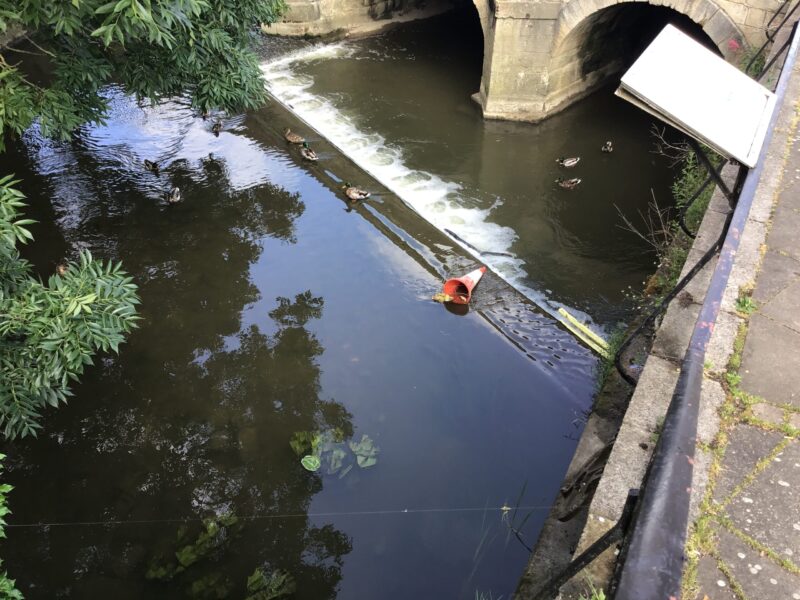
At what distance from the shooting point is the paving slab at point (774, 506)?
3.09 m

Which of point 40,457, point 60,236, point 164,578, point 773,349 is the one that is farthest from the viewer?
point 60,236

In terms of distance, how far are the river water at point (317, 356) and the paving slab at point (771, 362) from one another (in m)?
2.93

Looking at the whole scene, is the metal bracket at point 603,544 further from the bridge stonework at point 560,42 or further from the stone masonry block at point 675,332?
the bridge stonework at point 560,42

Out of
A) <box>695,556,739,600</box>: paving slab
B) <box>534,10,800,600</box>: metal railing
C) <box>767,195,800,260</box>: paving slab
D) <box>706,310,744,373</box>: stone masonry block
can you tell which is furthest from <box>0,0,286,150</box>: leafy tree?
<box>767,195,800,260</box>: paving slab

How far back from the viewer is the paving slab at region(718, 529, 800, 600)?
2.87m

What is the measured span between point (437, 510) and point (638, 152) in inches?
368

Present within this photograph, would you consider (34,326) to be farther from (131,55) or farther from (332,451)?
(131,55)

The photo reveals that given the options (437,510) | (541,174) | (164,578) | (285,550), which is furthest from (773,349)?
(541,174)

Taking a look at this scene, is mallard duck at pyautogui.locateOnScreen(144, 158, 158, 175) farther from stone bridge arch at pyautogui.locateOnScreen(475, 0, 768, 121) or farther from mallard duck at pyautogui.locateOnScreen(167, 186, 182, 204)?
stone bridge arch at pyautogui.locateOnScreen(475, 0, 768, 121)

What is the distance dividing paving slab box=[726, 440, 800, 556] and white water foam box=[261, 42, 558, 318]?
5372 millimetres

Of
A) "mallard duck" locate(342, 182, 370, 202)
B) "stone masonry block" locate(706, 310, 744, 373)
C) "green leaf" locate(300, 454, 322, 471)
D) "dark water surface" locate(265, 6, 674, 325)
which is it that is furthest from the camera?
"mallard duck" locate(342, 182, 370, 202)

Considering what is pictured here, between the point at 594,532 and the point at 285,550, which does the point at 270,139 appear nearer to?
the point at 285,550

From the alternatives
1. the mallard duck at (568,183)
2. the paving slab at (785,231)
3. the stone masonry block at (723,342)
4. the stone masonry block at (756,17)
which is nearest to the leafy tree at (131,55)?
the stone masonry block at (723,342)

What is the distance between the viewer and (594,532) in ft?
11.3
